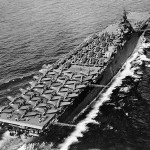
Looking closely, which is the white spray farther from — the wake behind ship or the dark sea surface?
the wake behind ship

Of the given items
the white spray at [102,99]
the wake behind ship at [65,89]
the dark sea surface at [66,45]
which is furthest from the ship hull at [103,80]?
the dark sea surface at [66,45]

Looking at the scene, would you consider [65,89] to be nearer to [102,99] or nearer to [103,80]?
[102,99]

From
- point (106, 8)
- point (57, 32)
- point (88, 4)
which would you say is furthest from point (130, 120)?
point (88, 4)

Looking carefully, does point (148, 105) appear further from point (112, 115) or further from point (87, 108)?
point (87, 108)

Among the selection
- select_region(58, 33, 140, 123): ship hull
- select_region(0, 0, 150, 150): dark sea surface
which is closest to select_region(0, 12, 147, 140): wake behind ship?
select_region(58, 33, 140, 123): ship hull

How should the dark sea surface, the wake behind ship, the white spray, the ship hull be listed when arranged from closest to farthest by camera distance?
the wake behind ship
the white spray
the dark sea surface
the ship hull

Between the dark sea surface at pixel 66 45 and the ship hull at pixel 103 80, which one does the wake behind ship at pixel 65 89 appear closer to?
the ship hull at pixel 103 80

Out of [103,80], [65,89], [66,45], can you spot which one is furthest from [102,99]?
[66,45]
